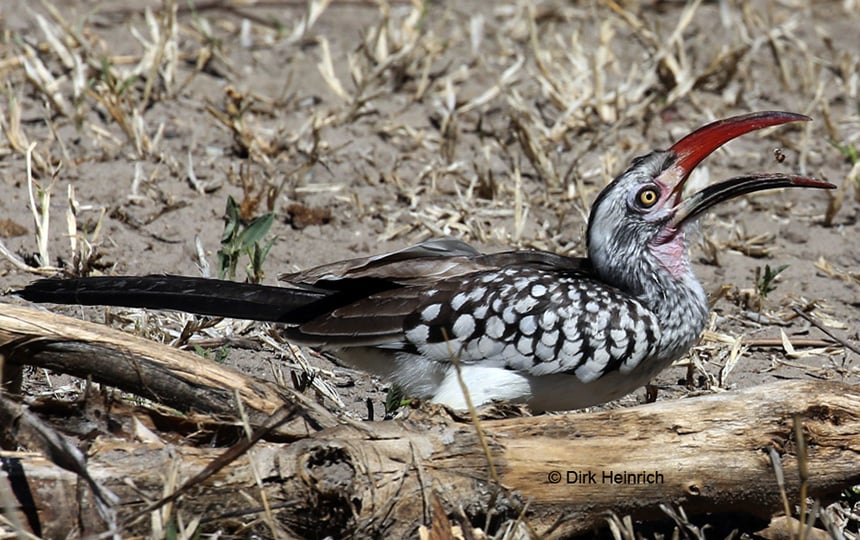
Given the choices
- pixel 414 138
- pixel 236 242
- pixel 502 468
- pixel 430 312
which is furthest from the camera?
pixel 414 138

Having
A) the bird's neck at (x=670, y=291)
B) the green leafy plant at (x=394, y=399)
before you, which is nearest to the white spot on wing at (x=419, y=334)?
the green leafy plant at (x=394, y=399)

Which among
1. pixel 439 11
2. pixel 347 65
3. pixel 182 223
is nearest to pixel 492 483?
pixel 182 223

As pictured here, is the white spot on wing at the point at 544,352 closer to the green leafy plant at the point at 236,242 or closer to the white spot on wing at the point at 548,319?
the white spot on wing at the point at 548,319

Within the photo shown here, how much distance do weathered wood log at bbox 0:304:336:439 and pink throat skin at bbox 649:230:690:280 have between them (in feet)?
4.93

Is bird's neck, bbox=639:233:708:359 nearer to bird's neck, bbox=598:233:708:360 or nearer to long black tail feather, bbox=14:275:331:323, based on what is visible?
bird's neck, bbox=598:233:708:360

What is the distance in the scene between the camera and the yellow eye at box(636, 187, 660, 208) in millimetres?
3898

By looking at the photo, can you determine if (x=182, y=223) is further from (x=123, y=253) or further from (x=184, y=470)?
(x=184, y=470)

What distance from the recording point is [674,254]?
3.93 meters

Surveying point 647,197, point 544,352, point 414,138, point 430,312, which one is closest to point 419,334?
point 430,312

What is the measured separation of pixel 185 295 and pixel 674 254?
5.12ft

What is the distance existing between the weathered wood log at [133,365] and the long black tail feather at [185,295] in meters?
0.50

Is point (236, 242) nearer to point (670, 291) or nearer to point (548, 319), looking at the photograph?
point (548, 319)

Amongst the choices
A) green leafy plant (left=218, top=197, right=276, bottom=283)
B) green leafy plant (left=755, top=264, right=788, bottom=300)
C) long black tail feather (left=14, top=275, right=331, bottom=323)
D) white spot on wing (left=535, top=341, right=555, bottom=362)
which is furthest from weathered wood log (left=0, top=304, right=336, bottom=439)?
green leafy plant (left=755, top=264, right=788, bottom=300)

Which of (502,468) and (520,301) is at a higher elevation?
(520,301)
